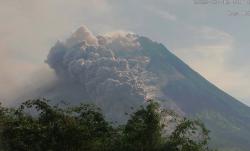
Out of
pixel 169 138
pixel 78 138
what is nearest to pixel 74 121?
pixel 78 138

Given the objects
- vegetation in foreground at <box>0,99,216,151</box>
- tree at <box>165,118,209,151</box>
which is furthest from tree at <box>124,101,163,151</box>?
tree at <box>165,118,209,151</box>

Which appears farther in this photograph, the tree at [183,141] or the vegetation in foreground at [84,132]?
the tree at [183,141]

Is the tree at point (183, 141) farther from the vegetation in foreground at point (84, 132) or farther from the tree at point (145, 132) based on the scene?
the tree at point (145, 132)

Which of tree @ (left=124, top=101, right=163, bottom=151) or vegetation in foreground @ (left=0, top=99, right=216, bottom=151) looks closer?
vegetation in foreground @ (left=0, top=99, right=216, bottom=151)

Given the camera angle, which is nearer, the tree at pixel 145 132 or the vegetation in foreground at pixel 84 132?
the vegetation in foreground at pixel 84 132

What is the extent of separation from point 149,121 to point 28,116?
30.5 feet

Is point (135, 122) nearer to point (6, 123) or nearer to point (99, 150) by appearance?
point (99, 150)

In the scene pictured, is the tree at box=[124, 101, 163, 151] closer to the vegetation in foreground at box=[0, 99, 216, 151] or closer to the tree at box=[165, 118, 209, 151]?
the vegetation in foreground at box=[0, 99, 216, 151]

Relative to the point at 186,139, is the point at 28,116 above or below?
above

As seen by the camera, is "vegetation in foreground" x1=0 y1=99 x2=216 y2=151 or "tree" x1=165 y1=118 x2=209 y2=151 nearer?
"vegetation in foreground" x1=0 y1=99 x2=216 y2=151

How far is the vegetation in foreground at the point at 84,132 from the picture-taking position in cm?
3791

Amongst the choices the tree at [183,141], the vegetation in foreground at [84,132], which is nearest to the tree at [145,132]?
the vegetation in foreground at [84,132]

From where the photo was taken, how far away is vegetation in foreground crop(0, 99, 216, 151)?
3791cm

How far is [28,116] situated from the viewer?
40844 millimetres
